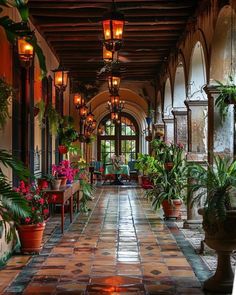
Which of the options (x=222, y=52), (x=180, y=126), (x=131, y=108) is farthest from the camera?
(x=131, y=108)

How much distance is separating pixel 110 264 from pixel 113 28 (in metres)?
2.97

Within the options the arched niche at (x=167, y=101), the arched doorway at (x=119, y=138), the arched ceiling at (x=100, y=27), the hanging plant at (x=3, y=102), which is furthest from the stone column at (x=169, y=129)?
the arched doorway at (x=119, y=138)

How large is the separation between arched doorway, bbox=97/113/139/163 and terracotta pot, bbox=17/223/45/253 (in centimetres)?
2258

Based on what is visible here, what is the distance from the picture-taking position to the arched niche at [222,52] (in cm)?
763

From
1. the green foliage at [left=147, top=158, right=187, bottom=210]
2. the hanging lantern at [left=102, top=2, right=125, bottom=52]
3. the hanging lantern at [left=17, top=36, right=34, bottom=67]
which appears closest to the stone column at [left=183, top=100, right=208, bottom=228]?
the green foliage at [left=147, top=158, right=187, bottom=210]

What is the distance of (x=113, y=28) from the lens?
702cm

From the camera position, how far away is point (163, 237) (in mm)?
8602

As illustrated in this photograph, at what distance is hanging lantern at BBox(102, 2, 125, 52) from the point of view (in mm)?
7027

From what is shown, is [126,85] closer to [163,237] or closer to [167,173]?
[167,173]

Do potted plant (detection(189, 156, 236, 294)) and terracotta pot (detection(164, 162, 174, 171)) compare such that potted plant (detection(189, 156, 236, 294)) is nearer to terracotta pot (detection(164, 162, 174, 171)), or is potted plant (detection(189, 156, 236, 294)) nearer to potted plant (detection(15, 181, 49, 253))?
potted plant (detection(15, 181, 49, 253))

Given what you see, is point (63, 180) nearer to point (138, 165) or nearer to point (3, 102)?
point (3, 102)

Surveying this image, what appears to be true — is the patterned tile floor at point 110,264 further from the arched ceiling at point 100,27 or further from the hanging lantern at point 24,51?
the arched ceiling at point 100,27

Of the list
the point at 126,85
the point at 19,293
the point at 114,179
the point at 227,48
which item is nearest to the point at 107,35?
the point at 227,48

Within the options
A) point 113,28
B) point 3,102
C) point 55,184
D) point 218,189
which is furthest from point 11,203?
point 55,184
